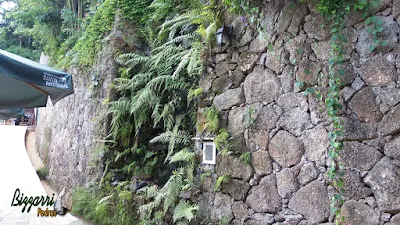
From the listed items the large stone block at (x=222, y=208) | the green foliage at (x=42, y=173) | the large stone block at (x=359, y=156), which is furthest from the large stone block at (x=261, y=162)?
the green foliage at (x=42, y=173)

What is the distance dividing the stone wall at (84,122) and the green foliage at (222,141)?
9.28ft

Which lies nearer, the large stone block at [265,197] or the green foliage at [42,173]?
the large stone block at [265,197]

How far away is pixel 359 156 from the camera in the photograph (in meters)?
2.37

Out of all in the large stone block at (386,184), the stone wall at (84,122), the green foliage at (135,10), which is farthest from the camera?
the green foliage at (135,10)

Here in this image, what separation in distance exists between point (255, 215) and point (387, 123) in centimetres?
139

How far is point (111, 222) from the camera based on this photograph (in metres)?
4.55

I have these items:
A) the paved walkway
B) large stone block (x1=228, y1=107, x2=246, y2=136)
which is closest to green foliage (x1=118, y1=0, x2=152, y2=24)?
large stone block (x1=228, y1=107, x2=246, y2=136)

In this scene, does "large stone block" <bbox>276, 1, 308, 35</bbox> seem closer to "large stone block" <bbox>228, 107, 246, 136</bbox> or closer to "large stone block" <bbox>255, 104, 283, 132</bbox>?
"large stone block" <bbox>255, 104, 283, 132</bbox>

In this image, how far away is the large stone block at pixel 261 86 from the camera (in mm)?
3020

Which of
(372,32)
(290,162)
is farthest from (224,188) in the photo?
(372,32)

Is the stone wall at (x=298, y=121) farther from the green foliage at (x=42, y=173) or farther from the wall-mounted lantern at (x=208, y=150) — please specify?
the green foliage at (x=42, y=173)

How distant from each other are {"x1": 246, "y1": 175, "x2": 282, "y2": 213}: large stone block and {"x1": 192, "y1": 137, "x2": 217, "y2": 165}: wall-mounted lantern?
59 cm

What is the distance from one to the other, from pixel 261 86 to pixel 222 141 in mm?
675

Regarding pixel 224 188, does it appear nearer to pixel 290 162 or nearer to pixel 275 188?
pixel 275 188
